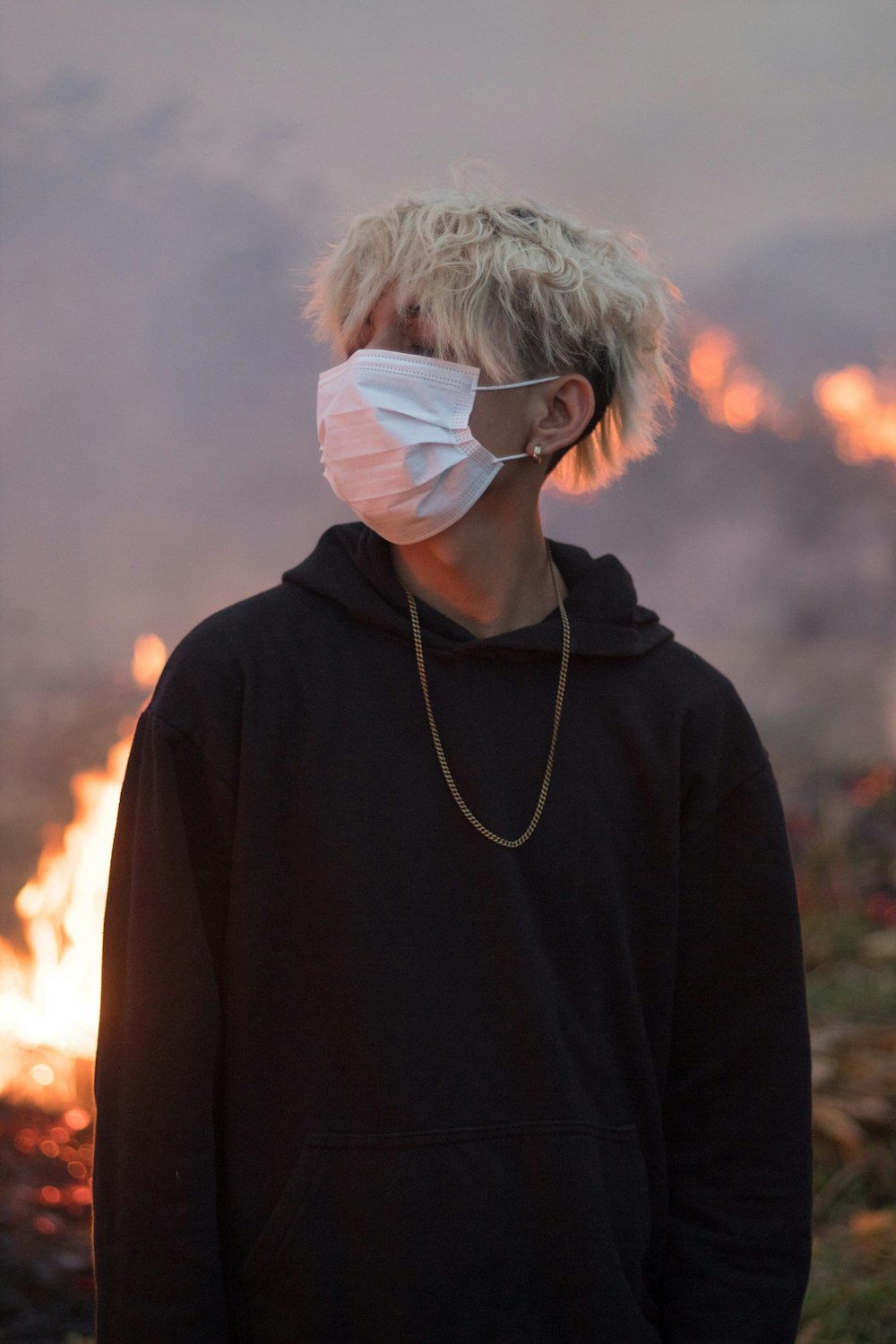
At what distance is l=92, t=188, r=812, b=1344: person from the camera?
5.41ft

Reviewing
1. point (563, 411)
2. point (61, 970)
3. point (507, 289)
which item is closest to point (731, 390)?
point (61, 970)

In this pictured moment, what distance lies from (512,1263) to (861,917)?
4.03m

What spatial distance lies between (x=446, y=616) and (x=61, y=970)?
2529 mm

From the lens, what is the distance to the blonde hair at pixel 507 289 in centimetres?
188

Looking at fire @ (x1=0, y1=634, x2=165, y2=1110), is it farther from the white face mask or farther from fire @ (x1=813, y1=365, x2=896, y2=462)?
fire @ (x1=813, y1=365, x2=896, y2=462)

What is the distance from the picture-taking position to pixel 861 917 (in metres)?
5.35

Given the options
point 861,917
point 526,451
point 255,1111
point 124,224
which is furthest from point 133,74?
point 861,917

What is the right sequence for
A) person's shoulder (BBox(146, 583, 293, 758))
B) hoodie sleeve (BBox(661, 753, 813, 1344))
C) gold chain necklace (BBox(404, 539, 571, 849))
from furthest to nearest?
1. hoodie sleeve (BBox(661, 753, 813, 1344))
2. gold chain necklace (BBox(404, 539, 571, 849))
3. person's shoulder (BBox(146, 583, 293, 758))

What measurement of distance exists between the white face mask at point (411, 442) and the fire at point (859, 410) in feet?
14.5

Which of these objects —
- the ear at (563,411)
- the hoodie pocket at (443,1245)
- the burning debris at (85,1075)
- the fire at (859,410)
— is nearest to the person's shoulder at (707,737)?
the ear at (563,411)

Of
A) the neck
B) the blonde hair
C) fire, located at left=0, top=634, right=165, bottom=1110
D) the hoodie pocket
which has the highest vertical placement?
the blonde hair

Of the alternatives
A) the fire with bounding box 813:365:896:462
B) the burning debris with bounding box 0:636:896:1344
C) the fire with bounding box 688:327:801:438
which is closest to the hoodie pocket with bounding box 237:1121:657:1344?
the burning debris with bounding box 0:636:896:1344

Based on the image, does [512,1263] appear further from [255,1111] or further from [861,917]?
[861,917]

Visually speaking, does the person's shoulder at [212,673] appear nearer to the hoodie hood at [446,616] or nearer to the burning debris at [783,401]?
the hoodie hood at [446,616]
